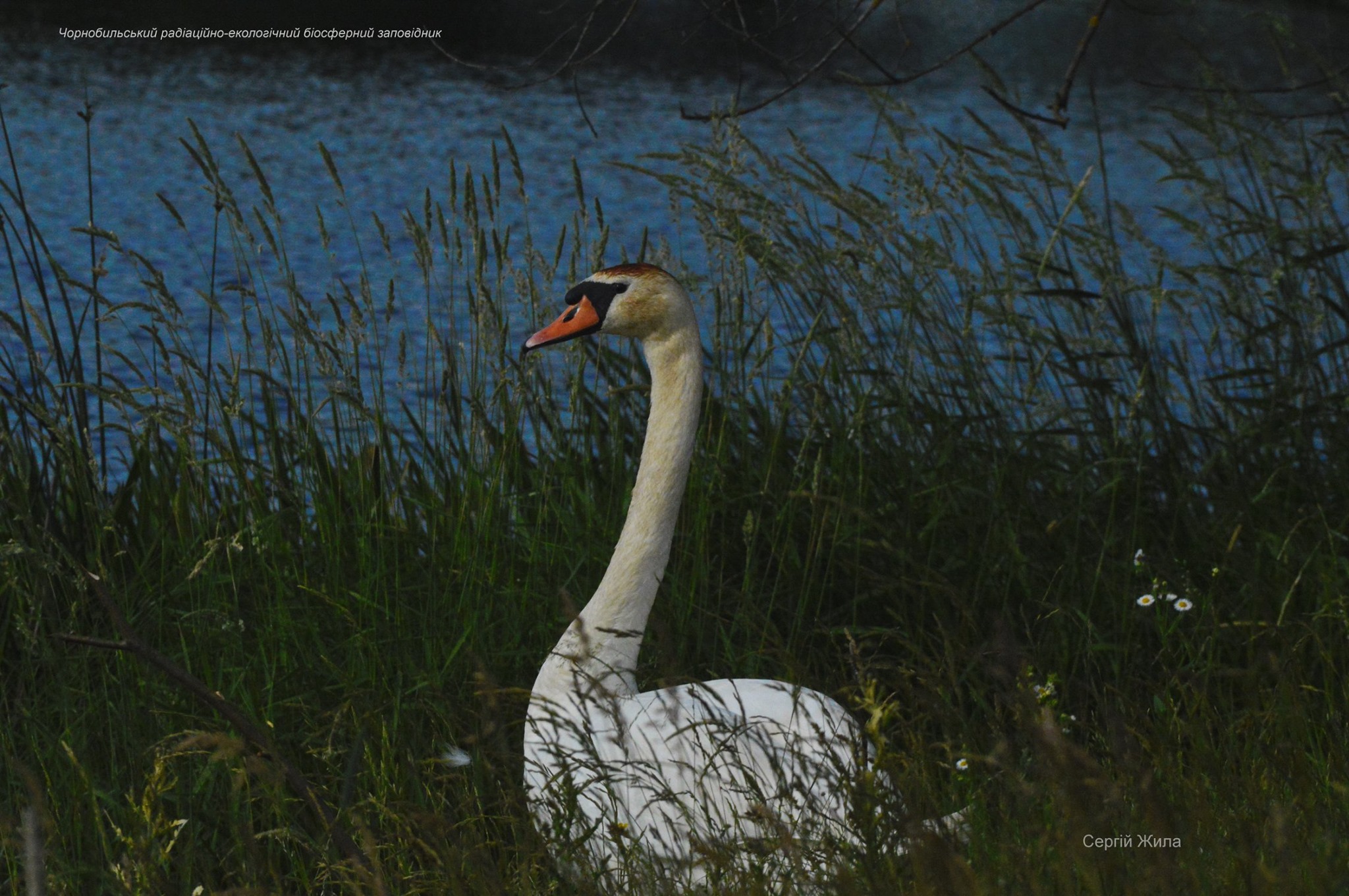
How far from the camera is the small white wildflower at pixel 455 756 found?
2.21m

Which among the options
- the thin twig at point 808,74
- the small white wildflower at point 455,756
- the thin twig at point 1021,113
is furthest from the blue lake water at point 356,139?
the small white wildflower at point 455,756

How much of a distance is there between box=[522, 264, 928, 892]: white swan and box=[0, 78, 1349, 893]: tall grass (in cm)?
15

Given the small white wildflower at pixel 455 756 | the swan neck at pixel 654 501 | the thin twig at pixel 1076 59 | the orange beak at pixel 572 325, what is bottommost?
the small white wildflower at pixel 455 756

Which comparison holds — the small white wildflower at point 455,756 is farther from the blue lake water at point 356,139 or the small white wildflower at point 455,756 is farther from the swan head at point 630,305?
the blue lake water at point 356,139

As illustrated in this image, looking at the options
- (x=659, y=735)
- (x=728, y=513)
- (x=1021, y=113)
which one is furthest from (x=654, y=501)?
(x=1021, y=113)

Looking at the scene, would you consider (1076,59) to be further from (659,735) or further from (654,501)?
(659,735)

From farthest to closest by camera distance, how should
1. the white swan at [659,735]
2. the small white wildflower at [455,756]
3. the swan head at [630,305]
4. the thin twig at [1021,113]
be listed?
the thin twig at [1021,113] < the swan head at [630,305] < the small white wildflower at [455,756] < the white swan at [659,735]

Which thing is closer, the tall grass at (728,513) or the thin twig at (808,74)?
the tall grass at (728,513)

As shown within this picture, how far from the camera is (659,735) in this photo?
8.04 feet

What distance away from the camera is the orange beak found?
2.91 m

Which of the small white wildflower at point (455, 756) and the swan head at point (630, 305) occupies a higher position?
the swan head at point (630, 305)

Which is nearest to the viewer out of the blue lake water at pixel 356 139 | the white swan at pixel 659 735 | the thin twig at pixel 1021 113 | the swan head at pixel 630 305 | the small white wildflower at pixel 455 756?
the white swan at pixel 659 735

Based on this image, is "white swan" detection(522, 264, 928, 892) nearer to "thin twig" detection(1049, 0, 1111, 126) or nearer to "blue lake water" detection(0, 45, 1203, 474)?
"thin twig" detection(1049, 0, 1111, 126)

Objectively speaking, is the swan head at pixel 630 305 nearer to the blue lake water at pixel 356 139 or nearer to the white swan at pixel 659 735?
the white swan at pixel 659 735
